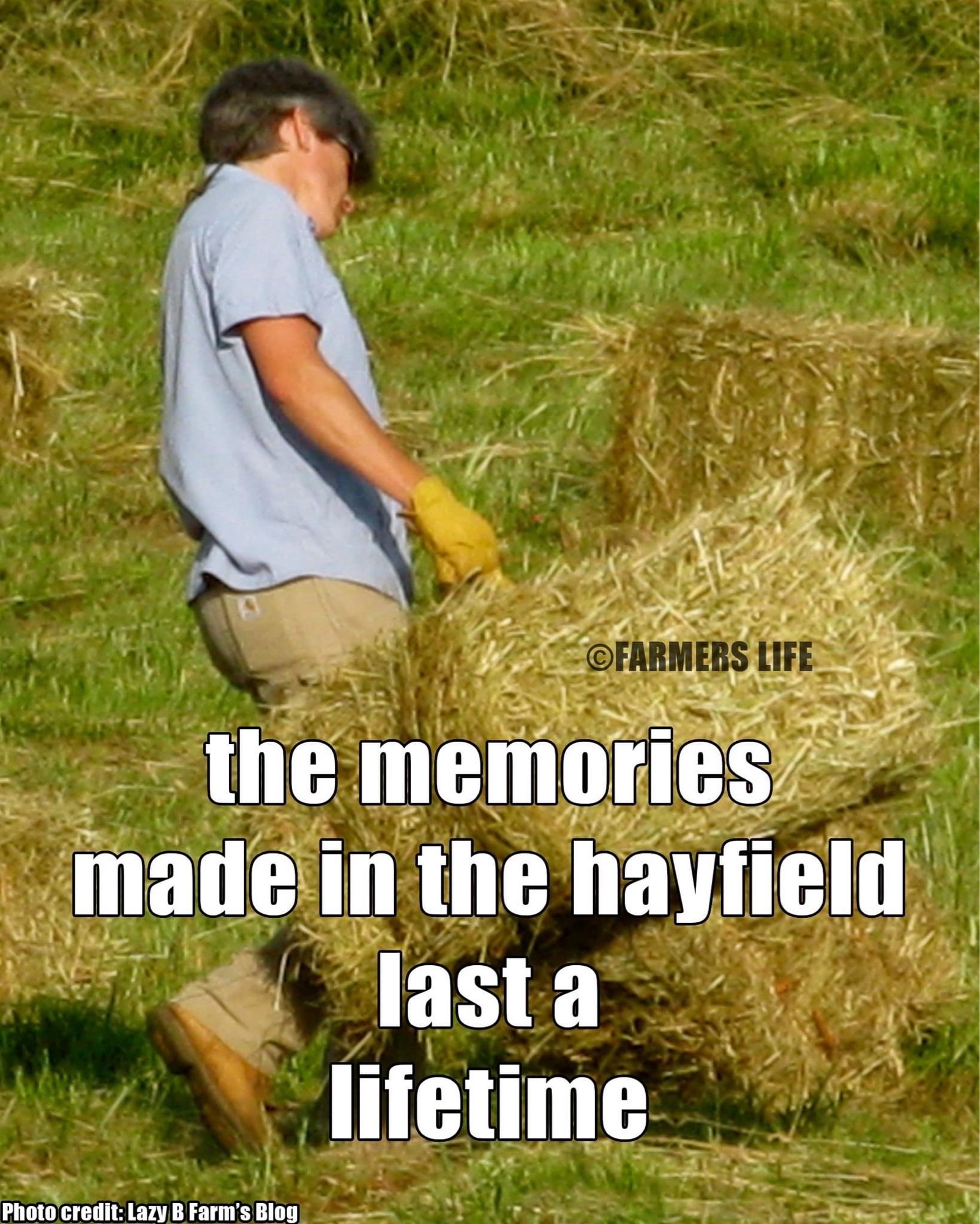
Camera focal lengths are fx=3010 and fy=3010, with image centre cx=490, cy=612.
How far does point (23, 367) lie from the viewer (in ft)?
38.4

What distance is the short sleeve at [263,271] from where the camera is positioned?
543 centimetres

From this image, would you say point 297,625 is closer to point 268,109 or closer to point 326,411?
point 326,411

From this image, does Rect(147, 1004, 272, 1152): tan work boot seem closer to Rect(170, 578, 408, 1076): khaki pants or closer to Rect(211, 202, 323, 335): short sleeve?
Rect(170, 578, 408, 1076): khaki pants

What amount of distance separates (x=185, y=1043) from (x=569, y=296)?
8.01 meters

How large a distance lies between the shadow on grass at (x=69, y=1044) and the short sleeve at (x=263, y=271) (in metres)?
1.68

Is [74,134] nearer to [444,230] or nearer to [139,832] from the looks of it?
[444,230]

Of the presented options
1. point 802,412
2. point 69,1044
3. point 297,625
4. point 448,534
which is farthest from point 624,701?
point 802,412

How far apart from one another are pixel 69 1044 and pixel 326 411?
73.2 inches

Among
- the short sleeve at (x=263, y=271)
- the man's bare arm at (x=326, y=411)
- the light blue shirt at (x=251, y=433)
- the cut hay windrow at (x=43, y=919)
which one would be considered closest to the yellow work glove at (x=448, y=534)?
the man's bare arm at (x=326, y=411)

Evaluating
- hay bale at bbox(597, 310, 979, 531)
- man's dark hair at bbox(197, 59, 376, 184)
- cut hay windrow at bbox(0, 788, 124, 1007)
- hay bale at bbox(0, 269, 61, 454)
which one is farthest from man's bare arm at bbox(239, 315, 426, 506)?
hay bale at bbox(0, 269, 61, 454)

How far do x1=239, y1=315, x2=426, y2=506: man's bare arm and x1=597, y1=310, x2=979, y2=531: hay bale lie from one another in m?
5.17

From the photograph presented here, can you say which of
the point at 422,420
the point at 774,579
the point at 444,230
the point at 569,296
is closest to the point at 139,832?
the point at 774,579

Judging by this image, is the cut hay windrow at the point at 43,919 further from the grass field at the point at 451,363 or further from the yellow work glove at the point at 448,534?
the yellow work glove at the point at 448,534

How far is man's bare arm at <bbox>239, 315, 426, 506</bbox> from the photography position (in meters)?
5.34
